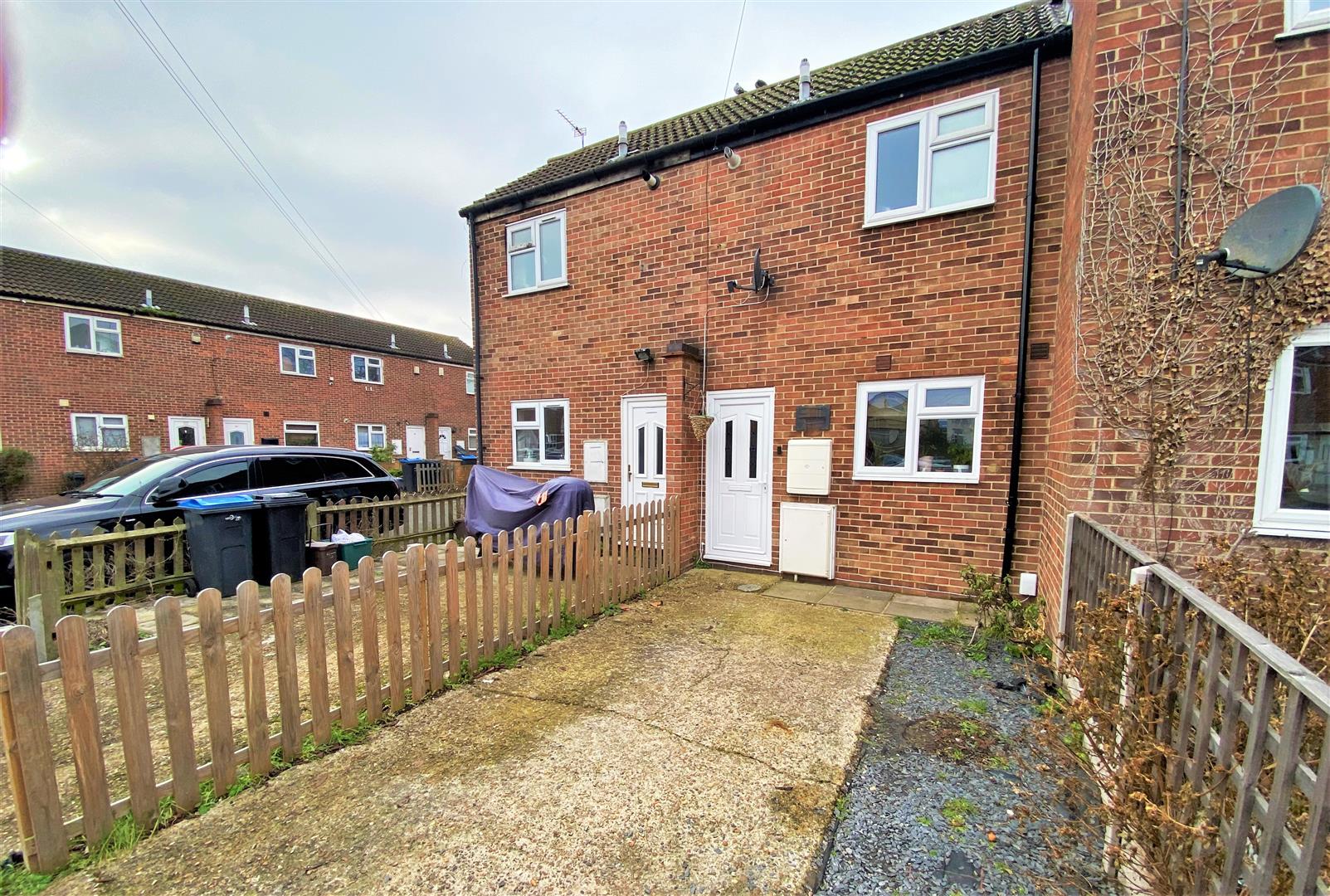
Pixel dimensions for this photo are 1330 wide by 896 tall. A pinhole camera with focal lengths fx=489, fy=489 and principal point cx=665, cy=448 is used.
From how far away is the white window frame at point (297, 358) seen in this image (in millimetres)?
19344

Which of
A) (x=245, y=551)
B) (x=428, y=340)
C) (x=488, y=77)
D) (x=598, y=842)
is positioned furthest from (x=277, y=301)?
(x=598, y=842)

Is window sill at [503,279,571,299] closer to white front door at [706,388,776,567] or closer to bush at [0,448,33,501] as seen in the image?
white front door at [706,388,776,567]

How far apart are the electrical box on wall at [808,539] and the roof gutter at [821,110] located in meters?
4.84

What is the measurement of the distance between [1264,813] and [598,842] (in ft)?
7.21

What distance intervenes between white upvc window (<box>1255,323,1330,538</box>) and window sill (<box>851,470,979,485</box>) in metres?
2.28

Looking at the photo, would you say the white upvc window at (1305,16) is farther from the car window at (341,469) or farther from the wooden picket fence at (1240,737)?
the car window at (341,469)

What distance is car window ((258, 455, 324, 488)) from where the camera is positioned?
6801 mm

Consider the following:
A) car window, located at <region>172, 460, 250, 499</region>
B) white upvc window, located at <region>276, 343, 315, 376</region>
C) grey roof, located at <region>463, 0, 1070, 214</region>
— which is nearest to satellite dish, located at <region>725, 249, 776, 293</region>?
grey roof, located at <region>463, 0, 1070, 214</region>

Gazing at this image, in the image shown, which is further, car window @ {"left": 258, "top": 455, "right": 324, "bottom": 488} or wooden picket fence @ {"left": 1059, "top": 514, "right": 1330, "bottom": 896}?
car window @ {"left": 258, "top": 455, "right": 324, "bottom": 488}

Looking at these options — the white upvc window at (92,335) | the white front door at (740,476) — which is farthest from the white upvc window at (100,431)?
the white front door at (740,476)

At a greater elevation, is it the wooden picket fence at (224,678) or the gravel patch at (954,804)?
the wooden picket fence at (224,678)

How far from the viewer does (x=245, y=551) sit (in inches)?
223

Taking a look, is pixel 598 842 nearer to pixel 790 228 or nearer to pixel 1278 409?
pixel 1278 409

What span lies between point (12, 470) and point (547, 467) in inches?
665
